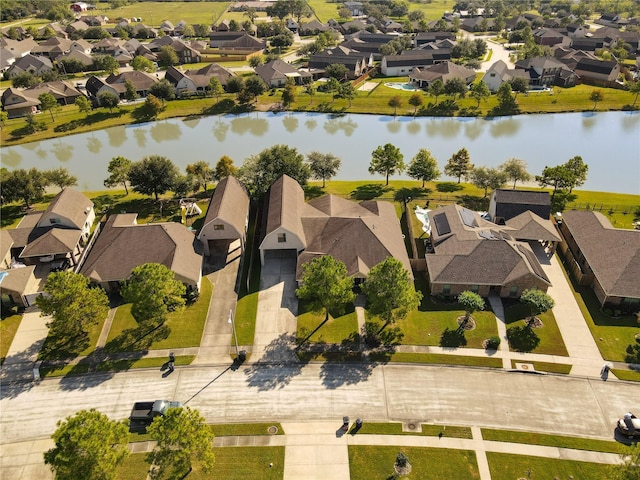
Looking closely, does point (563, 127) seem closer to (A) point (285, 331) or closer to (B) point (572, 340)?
(B) point (572, 340)

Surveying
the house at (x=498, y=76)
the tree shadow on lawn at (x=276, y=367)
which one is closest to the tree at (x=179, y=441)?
the tree shadow on lawn at (x=276, y=367)

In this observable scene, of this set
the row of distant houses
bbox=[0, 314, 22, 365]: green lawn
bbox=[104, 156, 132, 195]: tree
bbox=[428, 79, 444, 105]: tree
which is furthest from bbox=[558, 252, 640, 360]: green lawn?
bbox=[428, 79, 444, 105]: tree

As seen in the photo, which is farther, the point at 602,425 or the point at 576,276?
the point at 576,276

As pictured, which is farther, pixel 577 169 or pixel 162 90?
pixel 162 90

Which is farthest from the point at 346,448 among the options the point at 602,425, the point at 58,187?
the point at 58,187

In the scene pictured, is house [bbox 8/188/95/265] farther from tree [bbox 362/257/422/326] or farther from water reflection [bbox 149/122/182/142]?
water reflection [bbox 149/122/182/142]

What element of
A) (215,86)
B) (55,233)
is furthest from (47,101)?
(55,233)

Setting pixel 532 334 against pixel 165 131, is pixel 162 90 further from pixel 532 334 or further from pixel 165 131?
pixel 532 334
